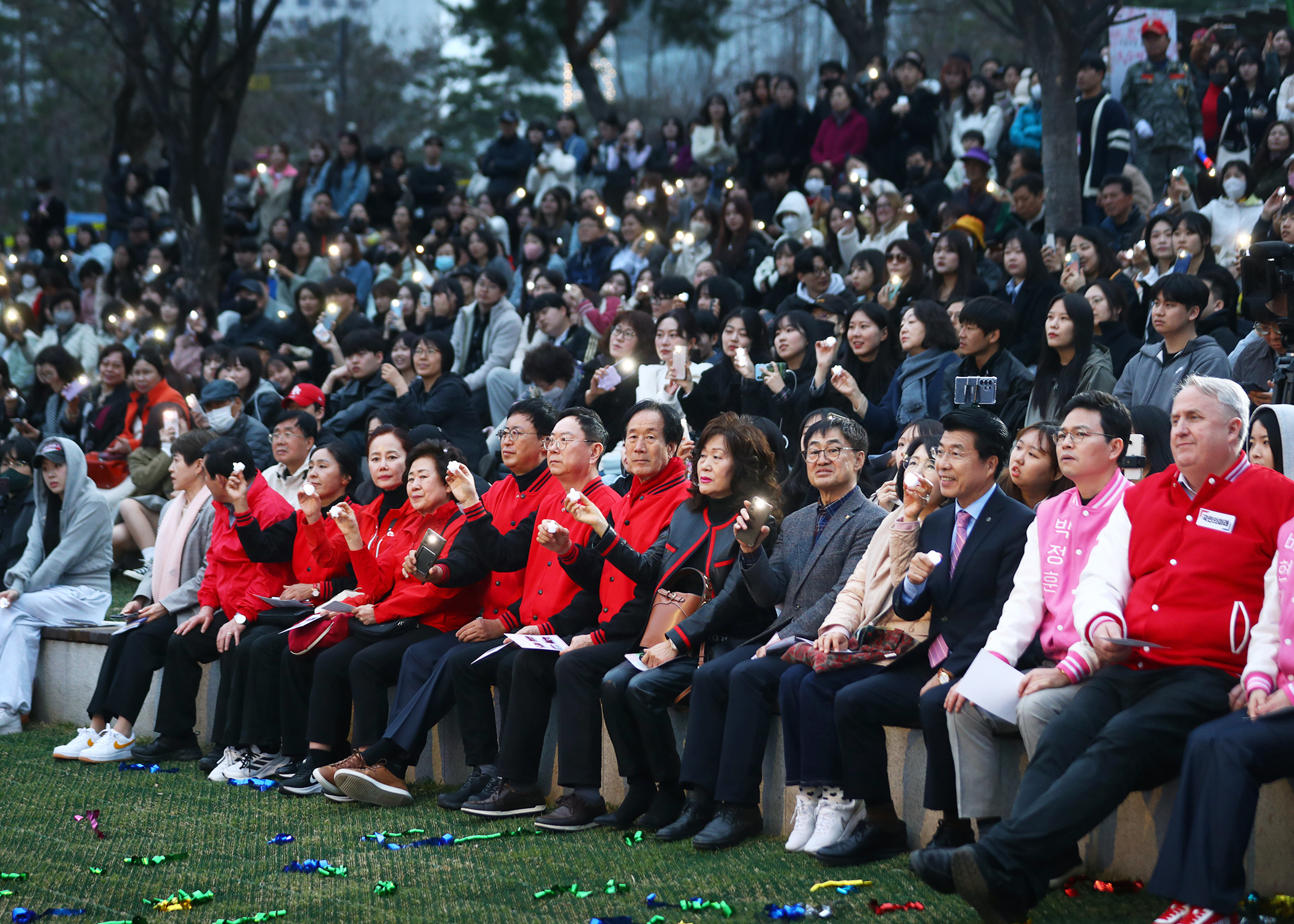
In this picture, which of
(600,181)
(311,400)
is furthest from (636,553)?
(600,181)

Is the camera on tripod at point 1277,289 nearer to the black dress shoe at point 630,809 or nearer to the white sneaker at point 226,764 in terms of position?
the black dress shoe at point 630,809

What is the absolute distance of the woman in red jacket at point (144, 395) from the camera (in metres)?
10.2

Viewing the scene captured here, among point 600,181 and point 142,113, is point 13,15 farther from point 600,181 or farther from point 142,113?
point 600,181

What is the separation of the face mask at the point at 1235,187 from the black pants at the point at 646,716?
6.25 metres

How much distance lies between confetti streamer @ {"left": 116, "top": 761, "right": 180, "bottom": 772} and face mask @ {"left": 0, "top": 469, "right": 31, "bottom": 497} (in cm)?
222

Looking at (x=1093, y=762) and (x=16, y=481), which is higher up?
(x=16, y=481)

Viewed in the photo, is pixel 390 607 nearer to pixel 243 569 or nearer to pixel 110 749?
pixel 243 569

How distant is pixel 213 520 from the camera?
7.47m

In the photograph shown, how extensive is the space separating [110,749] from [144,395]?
4106 mm

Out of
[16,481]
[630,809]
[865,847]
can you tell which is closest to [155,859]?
[630,809]

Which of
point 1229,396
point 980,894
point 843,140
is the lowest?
point 980,894

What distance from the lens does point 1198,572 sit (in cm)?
421

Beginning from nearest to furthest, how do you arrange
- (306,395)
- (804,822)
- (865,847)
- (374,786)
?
(865,847) < (804,822) < (374,786) < (306,395)

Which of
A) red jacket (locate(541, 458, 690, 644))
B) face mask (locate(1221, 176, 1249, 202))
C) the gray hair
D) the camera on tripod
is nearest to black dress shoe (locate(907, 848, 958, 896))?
the gray hair
